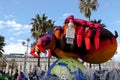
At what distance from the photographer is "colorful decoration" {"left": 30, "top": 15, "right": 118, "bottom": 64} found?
8.34m

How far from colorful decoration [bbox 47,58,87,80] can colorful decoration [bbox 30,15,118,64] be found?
30cm

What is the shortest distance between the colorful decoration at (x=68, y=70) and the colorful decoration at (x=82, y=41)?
0.30m

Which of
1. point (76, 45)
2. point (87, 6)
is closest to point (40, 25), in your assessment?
point (87, 6)

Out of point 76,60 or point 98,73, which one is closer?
point 98,73

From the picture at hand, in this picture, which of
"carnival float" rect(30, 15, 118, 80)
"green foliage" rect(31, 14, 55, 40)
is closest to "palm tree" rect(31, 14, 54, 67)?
"green foliage" rect(31, 14, 55, 40)

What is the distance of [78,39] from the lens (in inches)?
325

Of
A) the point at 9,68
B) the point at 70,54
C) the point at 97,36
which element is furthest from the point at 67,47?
the point at 9,68

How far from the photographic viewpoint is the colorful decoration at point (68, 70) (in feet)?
26.4

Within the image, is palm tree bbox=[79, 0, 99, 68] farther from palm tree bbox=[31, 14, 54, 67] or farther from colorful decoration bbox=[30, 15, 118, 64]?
colorful decoration bbox=[30, 15, 118, 64]

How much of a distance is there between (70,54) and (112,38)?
50.1 inches

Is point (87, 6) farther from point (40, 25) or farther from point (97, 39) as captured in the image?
point (97, 39)

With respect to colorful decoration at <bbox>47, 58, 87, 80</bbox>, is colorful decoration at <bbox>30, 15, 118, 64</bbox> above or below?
above

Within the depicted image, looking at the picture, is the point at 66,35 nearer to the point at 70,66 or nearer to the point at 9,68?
the point at 70,66

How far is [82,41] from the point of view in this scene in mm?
8359
